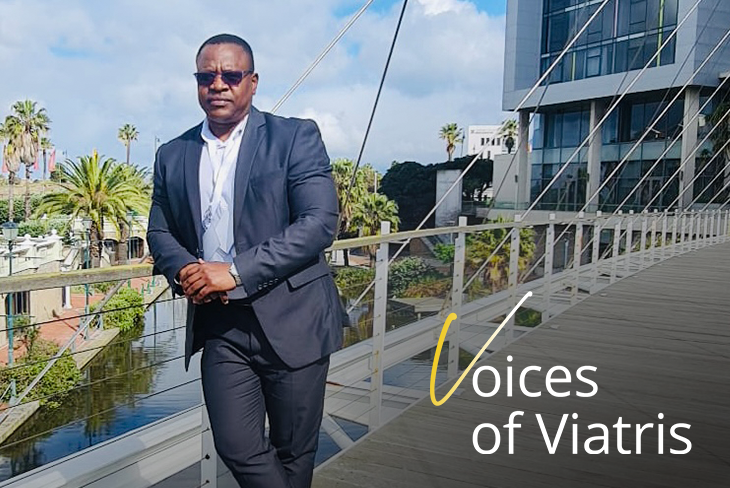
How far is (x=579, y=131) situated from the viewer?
87.0ft

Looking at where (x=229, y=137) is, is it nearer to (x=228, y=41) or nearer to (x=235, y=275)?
(x=228, y=41)

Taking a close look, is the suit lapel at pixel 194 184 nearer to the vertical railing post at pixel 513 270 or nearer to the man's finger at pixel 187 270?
the man's finger at pixel 187 270

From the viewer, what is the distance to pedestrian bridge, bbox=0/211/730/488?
1.85 metres

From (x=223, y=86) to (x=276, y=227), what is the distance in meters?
0.28

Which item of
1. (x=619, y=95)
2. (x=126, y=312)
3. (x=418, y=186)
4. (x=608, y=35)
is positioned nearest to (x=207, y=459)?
(x=126, y=312)

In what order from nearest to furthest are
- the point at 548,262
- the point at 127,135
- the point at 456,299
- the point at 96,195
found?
the point at 456,299, the point at 548,262, the point at 96,195, the point at 127,135

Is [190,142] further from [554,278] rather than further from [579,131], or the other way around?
[579,131]

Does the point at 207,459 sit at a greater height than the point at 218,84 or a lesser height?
lesser

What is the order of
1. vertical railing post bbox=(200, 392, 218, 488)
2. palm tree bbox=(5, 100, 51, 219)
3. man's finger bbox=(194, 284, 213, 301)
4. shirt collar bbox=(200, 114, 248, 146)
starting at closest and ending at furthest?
man's finger bbox=(194, 284, 213, 301) → shirt collar bbox=(200, 114, 248, 146) → vertical railing post bbox=(200, 392, 218, 488) → palm tree bbox=(5, 100, 51, 219)

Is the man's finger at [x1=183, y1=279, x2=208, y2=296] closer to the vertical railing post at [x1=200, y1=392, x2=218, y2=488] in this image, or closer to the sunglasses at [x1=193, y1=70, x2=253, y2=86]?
the sunglasses at [x1=193, y1=70, x2=253, y2=86]

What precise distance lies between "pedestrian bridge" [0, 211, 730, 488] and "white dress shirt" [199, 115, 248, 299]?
255 mm

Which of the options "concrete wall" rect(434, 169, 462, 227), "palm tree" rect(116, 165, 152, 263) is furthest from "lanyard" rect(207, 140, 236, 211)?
"concrete wall" rect(434, 169, 462, 227)

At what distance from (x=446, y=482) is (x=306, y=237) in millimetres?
1256

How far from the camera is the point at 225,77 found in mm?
1349
